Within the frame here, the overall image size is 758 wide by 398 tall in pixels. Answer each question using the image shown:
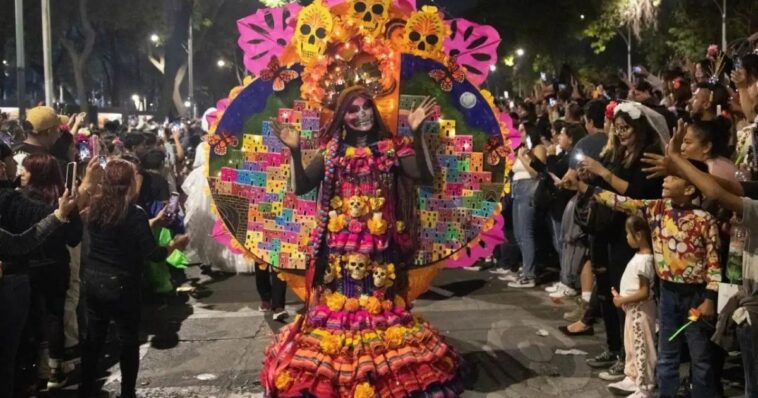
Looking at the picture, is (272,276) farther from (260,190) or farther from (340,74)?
(340,74)

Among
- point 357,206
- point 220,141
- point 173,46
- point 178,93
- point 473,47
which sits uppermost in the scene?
point 173,46

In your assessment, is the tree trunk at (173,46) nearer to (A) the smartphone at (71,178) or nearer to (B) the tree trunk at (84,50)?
(B) the tree trunk at (84,50)

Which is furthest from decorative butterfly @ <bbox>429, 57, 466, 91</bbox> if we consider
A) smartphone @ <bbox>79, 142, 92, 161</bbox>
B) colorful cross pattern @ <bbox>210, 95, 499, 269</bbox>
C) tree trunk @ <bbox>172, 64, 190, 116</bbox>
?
tree trunk @ <bbox>172, 64, 190, 116</bbox>

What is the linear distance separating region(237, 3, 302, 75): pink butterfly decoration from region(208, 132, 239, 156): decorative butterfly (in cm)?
50

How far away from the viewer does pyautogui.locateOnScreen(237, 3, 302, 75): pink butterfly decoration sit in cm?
528

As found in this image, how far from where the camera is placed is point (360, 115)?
493cm

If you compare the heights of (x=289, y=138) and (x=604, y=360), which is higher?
(x=289, y=138)

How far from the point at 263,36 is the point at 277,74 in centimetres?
29

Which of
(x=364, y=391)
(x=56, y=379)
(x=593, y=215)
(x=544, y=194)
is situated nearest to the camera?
(x=364, y=391)

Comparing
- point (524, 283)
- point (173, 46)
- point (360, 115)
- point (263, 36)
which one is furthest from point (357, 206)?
point (173, 46)

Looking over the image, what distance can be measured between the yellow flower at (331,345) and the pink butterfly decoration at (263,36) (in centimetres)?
195

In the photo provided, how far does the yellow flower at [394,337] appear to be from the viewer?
4.86 m

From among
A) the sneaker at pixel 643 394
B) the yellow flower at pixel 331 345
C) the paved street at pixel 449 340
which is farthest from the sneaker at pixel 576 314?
the yellow flower at pixel 331 345

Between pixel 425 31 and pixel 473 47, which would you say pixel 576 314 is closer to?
pixel 473 47
